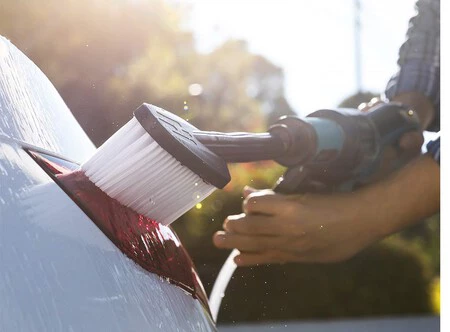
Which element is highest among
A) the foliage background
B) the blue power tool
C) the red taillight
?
the red taillight

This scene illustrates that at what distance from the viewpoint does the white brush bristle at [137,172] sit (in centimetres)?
68

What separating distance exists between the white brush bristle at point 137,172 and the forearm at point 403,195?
2.55 ft

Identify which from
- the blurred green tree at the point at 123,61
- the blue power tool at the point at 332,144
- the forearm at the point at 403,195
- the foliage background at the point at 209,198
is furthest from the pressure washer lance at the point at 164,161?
the foliage background at the point at 209,198

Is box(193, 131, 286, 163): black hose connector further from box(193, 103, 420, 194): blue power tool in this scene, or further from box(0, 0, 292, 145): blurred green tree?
box(0, 0, 292, 145): blurred green tree

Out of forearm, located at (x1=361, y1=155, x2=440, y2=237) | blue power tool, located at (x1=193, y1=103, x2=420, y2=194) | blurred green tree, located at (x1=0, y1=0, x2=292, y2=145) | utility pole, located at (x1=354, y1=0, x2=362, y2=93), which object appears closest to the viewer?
blue power tool, located at (x1=193, y1=103, x2=420, y2=194)

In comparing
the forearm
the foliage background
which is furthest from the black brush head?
the foliage background

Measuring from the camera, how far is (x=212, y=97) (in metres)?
12.1

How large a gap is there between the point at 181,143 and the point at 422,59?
4.48 ft

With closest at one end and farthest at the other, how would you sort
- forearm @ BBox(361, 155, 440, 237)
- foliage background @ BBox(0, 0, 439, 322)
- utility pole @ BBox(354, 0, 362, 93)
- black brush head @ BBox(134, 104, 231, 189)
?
black brush head @ BBox(134, 104, 231, 189)
forearm @ BBox(361, 155, 440, 237)
foliage background @ BBox(0, 0, 439, 322)
utility pole @ BBox(354, 0, 362, 93)

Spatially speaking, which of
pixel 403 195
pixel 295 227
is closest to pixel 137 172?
pixel 295 227

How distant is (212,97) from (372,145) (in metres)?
10.8

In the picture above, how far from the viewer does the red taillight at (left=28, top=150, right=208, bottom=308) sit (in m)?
0.63

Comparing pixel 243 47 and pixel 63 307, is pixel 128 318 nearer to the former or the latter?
pixel 63 307

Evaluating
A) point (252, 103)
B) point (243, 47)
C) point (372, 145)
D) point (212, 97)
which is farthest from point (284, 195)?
point (243, 47)
